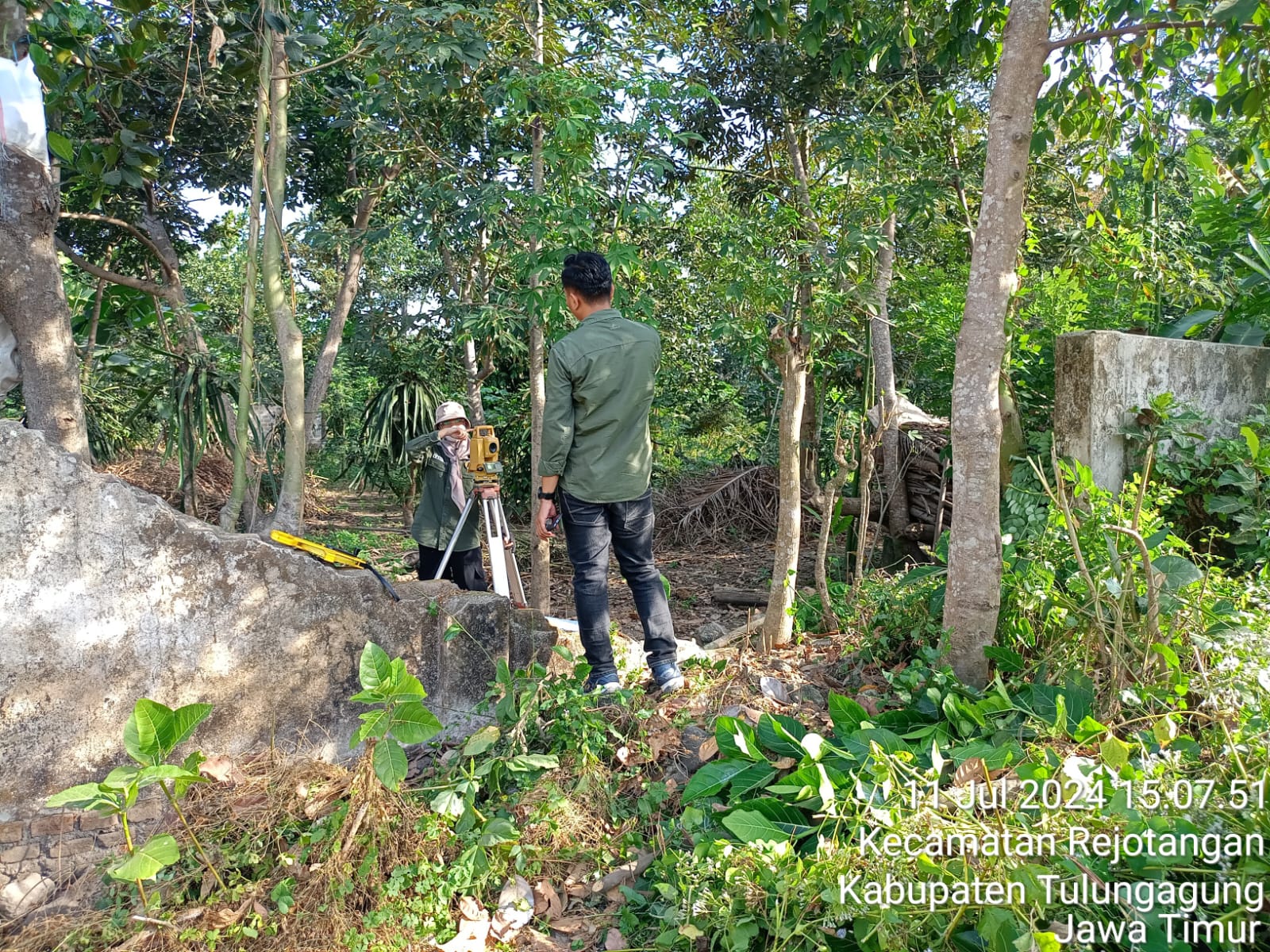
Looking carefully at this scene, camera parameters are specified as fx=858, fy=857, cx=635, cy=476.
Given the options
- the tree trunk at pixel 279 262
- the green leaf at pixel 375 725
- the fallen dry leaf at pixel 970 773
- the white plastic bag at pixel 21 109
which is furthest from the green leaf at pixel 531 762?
the white plastic bag at pixel 21 109

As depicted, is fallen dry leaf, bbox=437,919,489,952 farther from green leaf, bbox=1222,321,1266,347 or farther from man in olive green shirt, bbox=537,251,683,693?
green leaf, bbox=1222,321,1266,347

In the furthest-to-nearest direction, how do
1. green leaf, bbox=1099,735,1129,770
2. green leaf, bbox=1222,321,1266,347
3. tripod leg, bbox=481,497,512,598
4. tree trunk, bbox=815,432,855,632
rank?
green leaf, bbox=1222,321,1266,347 < tree trunk, bbox=815,432,855,632 < tripod leg, bbox=481,497,512,598 < green leaf, bbox=1099,735,1129,770

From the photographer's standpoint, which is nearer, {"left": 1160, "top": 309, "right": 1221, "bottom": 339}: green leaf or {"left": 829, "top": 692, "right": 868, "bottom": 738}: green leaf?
A: {"left": 829, "top": 692, "right": 868, "bottom": 738}: green leaf

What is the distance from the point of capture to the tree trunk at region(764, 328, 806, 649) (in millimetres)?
4297

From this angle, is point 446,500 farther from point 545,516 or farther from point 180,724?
point 180,724

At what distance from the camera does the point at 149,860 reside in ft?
8.06

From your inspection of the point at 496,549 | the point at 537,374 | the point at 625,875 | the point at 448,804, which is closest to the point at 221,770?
the point at 448,804

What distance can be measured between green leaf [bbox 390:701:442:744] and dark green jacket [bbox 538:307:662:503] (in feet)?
3.52

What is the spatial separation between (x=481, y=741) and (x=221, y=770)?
0.91 meters

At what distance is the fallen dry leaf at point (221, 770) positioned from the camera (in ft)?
9.83

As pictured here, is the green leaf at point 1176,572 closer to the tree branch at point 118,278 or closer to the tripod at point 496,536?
the tripod at point 496,536

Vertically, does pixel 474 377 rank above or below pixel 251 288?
below

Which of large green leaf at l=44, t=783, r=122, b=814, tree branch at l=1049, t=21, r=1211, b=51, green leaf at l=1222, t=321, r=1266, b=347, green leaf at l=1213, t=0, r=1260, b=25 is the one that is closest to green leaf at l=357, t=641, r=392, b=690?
large green leaf at l=44, t=783, r=122, b=814

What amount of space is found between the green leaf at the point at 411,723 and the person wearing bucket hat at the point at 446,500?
7.82 ft
